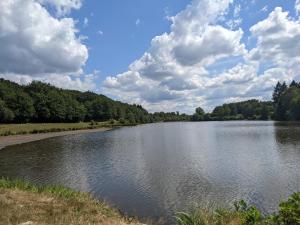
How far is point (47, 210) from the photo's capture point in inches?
485

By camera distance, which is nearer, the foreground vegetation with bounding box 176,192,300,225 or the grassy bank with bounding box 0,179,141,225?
the foreground vegetation with bounding box 176,192,300,225

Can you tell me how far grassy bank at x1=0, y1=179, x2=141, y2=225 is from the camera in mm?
10945

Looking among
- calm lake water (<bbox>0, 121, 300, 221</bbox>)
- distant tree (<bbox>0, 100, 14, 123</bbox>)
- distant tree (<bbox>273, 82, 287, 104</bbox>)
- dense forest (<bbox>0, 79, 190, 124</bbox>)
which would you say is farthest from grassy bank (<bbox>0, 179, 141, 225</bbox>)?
distant tree (<bbox>273, 82, 287, 104</bbox>)

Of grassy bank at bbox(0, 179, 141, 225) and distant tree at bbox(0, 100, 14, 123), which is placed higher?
distant tree at bbox(0, 100, 14, 123)

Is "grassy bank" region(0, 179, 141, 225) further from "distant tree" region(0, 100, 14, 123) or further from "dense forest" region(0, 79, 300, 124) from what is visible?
"dense forest" region(0, 79, 300, 124)

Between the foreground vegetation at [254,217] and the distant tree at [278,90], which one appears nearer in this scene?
the foreground vegetation at [254,217]

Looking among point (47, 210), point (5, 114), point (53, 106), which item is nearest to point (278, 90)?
point (53, 106)

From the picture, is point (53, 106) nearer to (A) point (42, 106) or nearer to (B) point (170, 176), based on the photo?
(A) point (42, 106)

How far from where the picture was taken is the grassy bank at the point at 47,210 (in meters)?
10.9

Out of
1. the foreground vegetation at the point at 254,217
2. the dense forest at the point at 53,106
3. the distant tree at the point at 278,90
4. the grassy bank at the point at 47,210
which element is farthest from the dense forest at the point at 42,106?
the foreground vegetation at the point at 254,217

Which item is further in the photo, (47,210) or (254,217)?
(47,210)

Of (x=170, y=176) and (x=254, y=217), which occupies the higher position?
(x=254, y=217)

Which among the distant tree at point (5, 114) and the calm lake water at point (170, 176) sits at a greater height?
the distant tree at point (5, 114)

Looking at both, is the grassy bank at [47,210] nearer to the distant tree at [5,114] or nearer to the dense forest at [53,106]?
the distant tree at [5,114]
